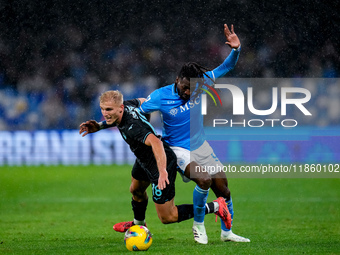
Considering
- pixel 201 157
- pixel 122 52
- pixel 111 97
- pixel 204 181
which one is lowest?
pixel 204 181

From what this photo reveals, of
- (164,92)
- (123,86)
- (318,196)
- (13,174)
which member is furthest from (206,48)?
(164,92)

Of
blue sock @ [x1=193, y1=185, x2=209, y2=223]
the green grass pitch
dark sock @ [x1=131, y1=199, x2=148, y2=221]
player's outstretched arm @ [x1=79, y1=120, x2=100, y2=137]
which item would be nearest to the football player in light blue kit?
blue sock @ [x1=193, y1=185, x2=209, y2=223]

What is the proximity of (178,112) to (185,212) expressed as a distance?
3.67 ft

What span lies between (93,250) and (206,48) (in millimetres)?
13750

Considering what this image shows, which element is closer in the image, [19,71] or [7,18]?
[19,71]

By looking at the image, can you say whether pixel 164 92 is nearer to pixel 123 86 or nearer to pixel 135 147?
pixel 135 147

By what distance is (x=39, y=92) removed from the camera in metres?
18.8

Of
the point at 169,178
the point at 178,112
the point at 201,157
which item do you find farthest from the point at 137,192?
the point at 178,112

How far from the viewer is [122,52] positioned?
65.0 feet

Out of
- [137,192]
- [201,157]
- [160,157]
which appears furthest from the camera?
[137,192]

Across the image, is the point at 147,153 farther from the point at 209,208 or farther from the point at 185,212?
the point at 209,208

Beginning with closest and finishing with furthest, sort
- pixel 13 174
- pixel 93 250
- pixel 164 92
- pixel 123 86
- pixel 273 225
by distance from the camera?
pixel 93 250
pixel 164 92
pixel 273 225
pixel 13 174
pixel 123 86

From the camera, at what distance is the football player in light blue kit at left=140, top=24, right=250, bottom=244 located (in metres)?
6.37

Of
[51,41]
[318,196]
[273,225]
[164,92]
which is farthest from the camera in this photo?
[51,41]
